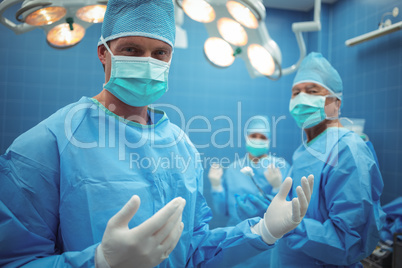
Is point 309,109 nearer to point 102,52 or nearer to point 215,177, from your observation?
point 215,177

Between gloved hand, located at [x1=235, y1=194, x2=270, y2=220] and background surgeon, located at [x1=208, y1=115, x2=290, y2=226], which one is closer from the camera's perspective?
gloved hand, located at [x1=235, y1=194, x2=270, y2=220]

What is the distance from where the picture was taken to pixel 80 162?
33.9 inches

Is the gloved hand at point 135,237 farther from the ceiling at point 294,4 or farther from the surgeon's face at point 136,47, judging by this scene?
the ceiling at point 294,4

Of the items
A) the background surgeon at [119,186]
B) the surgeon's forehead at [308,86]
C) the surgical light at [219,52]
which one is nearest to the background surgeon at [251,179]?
the surgeon's forehead at [308,86]

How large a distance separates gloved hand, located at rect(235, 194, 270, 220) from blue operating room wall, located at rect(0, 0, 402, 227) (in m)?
1.25

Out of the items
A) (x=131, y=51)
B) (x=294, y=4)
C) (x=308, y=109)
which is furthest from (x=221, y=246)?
(x=294, y=4)

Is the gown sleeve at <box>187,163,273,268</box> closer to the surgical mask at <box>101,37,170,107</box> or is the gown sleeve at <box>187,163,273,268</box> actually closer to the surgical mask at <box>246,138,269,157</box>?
the surgical mask at <box>101,37,170,107</box>

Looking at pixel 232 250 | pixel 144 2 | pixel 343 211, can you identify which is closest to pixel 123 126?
pixel 144 2

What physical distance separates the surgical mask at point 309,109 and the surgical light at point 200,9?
82 centimetres

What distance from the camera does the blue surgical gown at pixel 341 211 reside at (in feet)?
4.57

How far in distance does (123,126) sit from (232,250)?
569 mm

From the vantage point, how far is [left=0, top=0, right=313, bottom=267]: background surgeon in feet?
2.44

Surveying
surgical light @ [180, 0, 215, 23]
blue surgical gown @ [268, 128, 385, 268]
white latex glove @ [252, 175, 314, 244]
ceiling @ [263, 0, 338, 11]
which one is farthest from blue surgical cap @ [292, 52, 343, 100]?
ceiling @ [263, 0, 338, 11]

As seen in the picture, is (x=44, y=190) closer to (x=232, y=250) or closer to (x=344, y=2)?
(x=232, y=250)
